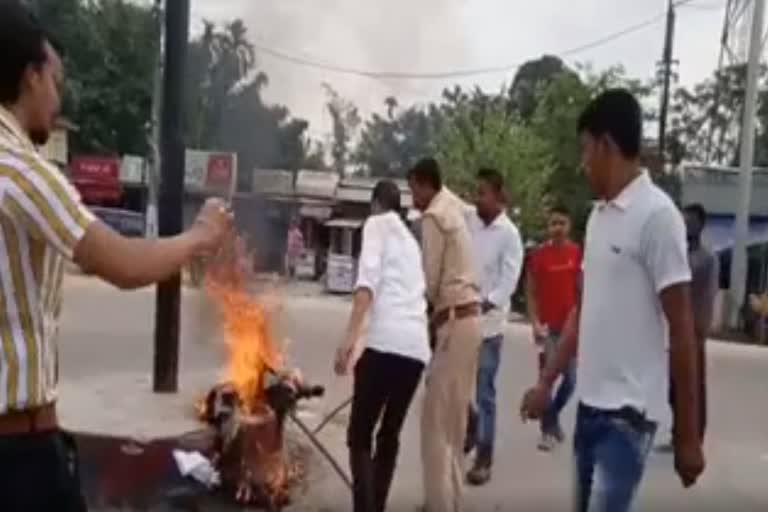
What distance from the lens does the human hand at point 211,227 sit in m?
2.78

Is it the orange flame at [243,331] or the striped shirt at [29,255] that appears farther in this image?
the orange flame at [243,331]

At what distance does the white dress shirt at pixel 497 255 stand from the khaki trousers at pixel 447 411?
132cm

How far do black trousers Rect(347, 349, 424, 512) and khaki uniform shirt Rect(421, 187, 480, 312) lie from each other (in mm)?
556

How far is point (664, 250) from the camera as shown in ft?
12.0

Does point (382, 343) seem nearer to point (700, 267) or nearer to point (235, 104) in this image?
point (700, 267)

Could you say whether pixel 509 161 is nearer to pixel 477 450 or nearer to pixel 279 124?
pixel 279 124

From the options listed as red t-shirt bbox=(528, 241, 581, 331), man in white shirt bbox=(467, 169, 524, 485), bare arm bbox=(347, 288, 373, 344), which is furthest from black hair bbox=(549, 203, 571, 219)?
bare arm bbox=(347, 288, 373, 344)

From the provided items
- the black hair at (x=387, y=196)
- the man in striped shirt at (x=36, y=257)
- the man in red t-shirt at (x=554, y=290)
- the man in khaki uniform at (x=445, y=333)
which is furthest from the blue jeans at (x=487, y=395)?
the man in striped shirt at (x=36, y=257)

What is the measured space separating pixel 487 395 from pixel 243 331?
1562mm

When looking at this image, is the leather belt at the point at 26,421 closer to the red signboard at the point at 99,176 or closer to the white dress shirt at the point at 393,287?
the white dress shirt at the point at 393,287

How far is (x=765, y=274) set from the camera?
103 feet

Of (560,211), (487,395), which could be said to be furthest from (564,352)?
(560,211)

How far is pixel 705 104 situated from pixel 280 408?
150ft

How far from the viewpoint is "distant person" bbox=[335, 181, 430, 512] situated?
603 centimetres
